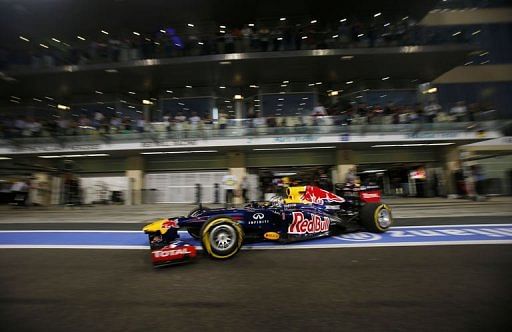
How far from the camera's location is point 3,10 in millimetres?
18000

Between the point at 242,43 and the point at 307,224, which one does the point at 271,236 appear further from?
the point at 242,43

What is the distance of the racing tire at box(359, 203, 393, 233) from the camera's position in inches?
229

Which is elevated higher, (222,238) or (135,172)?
(135,172)

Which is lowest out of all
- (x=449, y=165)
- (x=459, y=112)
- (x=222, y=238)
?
(x=222, y=238)

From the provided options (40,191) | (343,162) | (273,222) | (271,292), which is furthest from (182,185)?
(271,292)

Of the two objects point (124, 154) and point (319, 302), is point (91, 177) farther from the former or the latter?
point (319, 302)

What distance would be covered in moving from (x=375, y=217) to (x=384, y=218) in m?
0.35

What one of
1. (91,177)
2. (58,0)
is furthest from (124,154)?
(58,0)

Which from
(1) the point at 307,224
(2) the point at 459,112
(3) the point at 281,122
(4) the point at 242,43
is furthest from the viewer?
(4) the point at 242,43

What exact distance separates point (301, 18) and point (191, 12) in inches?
294

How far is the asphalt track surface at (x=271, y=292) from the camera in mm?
2428

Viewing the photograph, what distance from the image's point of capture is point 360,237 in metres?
5.53

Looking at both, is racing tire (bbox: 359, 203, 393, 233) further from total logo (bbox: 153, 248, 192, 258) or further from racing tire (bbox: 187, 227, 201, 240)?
total logo (bbox: 153, 248, 192, 258)

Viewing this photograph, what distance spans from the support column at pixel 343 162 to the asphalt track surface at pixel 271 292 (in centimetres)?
1403
